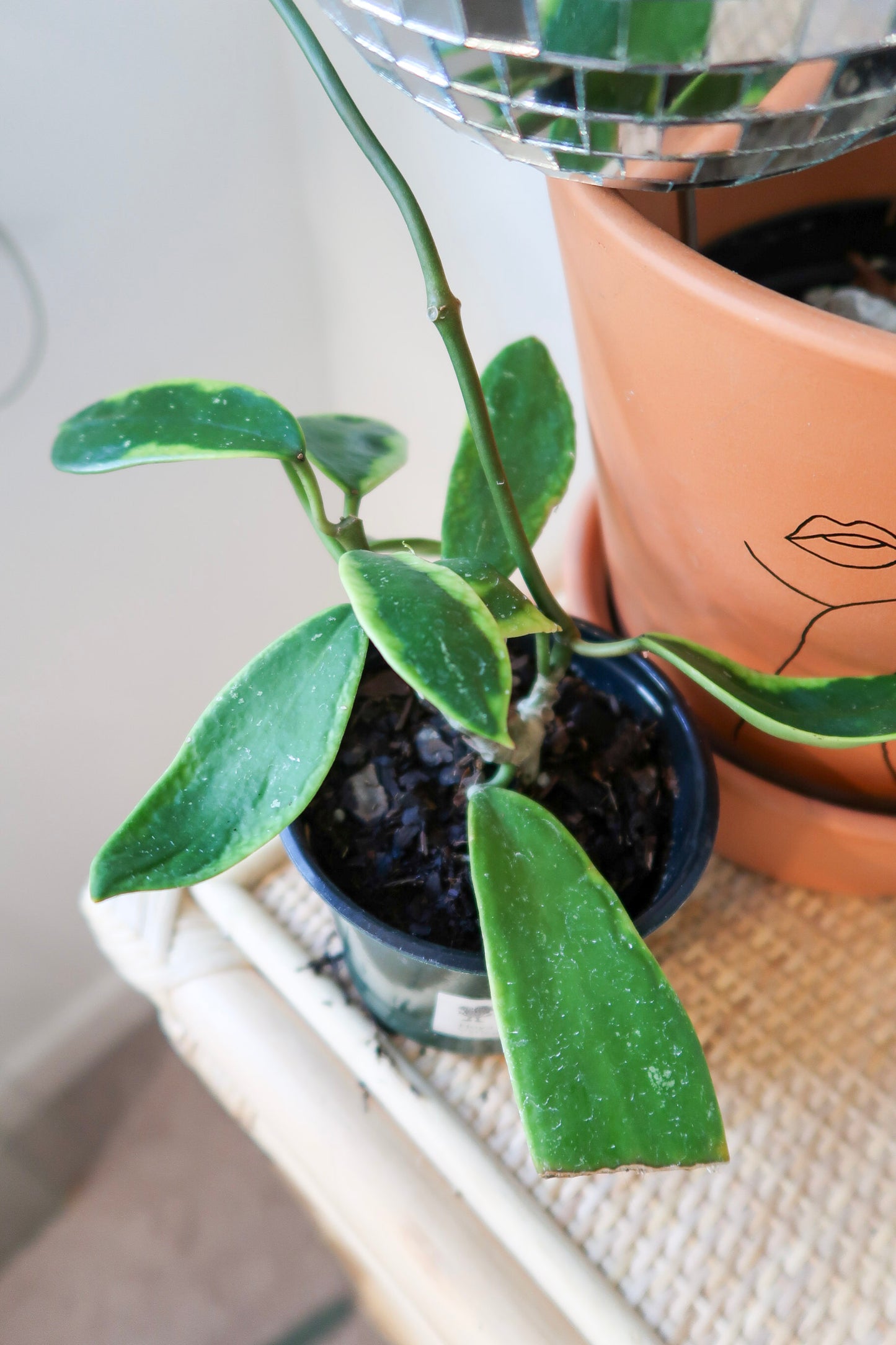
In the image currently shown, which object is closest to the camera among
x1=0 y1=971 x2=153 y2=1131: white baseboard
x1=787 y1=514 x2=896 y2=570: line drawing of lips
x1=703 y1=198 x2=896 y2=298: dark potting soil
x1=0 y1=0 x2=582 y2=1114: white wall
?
x1=787 y1=514 x2=896 y2=570: line drawing of lips

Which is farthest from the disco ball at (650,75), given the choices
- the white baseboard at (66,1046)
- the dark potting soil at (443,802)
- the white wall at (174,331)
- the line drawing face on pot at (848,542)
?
the white baseboard at (66,1046)

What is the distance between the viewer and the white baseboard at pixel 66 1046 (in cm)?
104

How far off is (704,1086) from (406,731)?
0.21m

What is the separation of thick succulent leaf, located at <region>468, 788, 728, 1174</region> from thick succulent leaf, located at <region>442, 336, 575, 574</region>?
126 mm

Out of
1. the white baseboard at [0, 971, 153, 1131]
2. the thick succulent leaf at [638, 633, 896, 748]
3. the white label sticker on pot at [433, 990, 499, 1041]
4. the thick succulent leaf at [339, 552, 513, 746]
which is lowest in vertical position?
the white baseboard at [0, 971, 153, 1131]

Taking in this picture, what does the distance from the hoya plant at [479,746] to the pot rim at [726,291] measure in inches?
2.6

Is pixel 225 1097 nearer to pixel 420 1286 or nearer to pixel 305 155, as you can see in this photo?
pixel 420 1286

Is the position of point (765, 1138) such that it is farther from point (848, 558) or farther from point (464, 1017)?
point (848, 558)

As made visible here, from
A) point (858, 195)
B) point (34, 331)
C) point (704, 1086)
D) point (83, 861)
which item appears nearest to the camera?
point (704, 1086)

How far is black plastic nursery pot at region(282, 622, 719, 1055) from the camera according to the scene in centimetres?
36

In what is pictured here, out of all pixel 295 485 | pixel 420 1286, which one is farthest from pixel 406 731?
pixel 420 1286

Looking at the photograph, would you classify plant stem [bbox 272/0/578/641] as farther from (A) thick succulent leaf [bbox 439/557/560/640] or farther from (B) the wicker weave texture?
(B) the wicker weave texture

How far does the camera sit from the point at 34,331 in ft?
2.24

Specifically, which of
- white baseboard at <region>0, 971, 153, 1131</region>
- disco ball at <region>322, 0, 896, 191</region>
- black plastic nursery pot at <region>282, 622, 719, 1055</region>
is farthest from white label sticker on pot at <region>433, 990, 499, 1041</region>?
white baseboard at <region>0, 971, 153, 1131</region>
